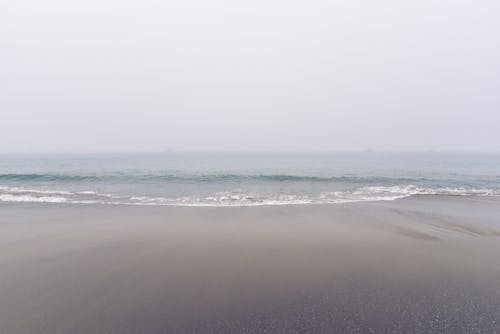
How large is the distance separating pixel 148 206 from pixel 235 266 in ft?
25.6

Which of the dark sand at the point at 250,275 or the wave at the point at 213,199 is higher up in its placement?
the wave at the point at 213,199

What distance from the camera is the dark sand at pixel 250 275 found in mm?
3113

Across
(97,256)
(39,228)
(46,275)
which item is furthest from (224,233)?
(39,228)

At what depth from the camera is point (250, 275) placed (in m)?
4.35

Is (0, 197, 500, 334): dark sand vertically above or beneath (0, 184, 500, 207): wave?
beneath

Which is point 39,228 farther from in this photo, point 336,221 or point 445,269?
point 445,269

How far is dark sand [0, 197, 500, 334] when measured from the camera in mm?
3113

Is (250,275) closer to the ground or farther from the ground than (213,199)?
closer to the ground

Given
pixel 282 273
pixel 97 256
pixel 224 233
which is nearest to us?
pixel 282 273

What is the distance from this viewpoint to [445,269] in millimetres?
4520

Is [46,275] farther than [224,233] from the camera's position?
No

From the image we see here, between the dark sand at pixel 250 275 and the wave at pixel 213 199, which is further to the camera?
the wave at pixel 213 199

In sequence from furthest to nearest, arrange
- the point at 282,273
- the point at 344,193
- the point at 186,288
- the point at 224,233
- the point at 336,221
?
1. the point at 344,193
2. the point at 336,221
3. the point at 224,233
4. the point at 282,273
5. the point at 186,288

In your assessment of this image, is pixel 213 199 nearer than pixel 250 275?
No
